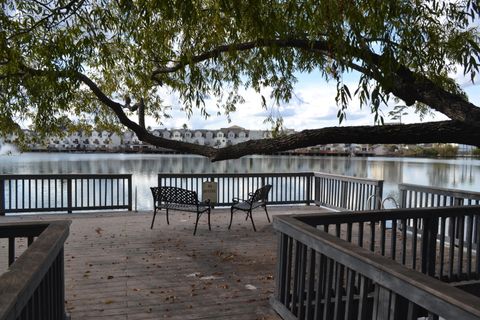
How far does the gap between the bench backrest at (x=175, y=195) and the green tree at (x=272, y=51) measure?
6.16 ft

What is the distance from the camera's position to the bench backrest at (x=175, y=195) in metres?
7.17

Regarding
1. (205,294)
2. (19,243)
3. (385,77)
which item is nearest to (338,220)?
(385,77)

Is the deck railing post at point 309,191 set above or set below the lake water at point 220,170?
above

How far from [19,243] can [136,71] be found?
343 centimetres

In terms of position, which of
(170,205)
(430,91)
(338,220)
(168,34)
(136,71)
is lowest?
(170,205)

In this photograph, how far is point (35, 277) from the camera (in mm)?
1944

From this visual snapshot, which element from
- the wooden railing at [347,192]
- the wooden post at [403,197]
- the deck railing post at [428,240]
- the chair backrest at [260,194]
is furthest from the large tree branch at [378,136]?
the wooden railing at [347,192]

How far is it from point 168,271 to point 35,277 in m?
2.98

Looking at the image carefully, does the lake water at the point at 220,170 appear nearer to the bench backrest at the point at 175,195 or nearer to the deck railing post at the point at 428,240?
the bench backrest at the point at 175,195

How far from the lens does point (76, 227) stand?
7.44 meters

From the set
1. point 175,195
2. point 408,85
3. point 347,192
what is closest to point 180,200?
point 175,195

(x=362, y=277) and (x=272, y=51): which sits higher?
(x=272, y=51)

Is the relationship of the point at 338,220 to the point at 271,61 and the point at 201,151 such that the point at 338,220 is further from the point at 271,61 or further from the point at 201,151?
the point at 271,61

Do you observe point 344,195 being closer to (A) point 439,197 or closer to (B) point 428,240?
(A) point 439,197
